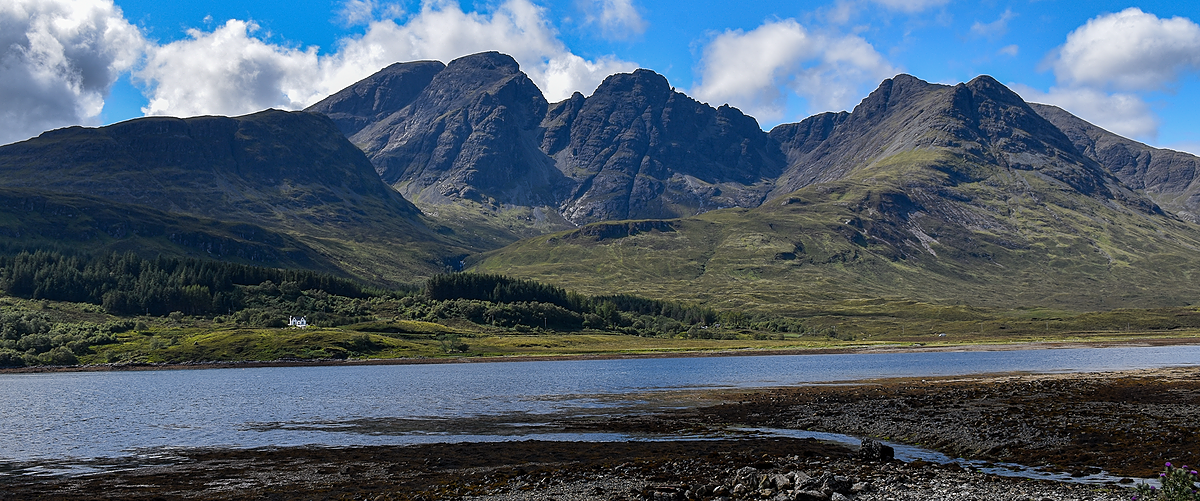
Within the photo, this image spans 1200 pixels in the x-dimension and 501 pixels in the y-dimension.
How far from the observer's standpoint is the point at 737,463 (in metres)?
40.4

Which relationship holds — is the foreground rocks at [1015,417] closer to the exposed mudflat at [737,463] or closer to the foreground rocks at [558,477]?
the exposed mudflat at [737,463]

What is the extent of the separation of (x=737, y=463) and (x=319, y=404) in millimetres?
61126

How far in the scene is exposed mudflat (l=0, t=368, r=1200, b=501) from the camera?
109ft

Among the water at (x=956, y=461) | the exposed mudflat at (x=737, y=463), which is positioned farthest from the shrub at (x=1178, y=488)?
the water at (x=956, y=461)

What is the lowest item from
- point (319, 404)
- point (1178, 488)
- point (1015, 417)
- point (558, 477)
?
point (558, 477)

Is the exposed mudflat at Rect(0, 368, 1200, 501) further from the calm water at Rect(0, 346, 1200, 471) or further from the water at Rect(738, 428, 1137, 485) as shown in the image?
the calm water at Rect(0, 346, 1200, 471)

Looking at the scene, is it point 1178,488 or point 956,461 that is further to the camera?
point 956,461

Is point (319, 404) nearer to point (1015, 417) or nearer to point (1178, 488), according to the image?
point (1015, 417)

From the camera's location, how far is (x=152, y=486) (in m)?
40.3

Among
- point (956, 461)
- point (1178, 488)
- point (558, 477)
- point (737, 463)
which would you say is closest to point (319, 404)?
point (558, 477)

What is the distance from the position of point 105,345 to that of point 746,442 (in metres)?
181

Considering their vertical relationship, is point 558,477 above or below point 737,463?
below

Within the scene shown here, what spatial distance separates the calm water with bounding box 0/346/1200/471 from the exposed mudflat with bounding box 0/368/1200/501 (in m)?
7.25

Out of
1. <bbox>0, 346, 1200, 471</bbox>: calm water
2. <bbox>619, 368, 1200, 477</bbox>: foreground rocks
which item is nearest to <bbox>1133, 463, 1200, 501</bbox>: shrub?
<bbox>619, 368, 1200, 477</bbox>: foreground rocks
